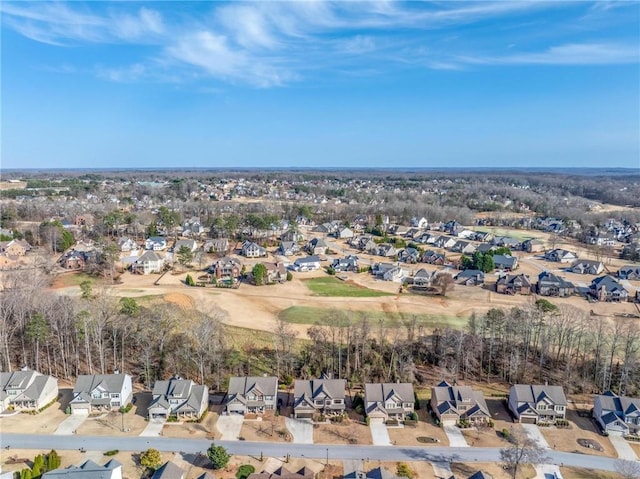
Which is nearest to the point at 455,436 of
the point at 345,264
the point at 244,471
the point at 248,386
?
the point at 244,471

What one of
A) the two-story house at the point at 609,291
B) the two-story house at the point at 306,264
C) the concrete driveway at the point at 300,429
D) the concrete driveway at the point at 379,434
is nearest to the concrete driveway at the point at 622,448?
the concrete driveway at the point at 379,434

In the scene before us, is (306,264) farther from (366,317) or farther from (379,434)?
(379,434)

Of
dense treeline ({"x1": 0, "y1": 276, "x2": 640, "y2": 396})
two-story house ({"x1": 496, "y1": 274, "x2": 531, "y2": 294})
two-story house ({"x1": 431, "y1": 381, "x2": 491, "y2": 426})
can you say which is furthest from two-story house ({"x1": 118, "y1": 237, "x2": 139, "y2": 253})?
two-story house ({"x1": 431, "y1": 381, "x2": 491, "y2": 426})

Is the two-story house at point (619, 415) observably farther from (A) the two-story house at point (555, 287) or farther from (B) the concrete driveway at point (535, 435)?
(A) the two-story house at point (555, 287)

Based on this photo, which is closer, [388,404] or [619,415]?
[619,415]

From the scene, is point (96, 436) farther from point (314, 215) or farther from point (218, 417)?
point (314, 215)

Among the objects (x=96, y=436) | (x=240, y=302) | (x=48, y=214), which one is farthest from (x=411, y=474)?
(x=48, y=214)
